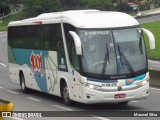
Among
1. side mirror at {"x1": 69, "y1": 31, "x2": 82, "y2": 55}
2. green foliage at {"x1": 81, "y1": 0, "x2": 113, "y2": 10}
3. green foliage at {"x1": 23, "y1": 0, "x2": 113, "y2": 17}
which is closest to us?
side mirror at {"x1": 69, "y1": 31, "x2": 82, "y2": 55}

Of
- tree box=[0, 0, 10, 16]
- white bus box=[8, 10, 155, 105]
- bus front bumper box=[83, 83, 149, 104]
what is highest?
white bus box=[8, 10, 155, 105]

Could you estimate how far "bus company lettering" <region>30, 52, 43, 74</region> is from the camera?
21.5m

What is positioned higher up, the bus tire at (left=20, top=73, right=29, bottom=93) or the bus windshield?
the bus windshield

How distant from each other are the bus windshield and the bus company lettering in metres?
4.44

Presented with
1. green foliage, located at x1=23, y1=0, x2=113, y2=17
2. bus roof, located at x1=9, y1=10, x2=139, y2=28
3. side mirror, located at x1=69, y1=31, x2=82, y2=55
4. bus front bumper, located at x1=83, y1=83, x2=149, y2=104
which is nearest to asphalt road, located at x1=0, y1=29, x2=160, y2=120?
bus front bumper, located at x1=83, y1=83, x2=149, y2=104

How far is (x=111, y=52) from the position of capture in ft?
56.0

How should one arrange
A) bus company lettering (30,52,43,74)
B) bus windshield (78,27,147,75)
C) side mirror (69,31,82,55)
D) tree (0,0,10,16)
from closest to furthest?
side mirror (69,31,82,55)
bus windshield (78,27,147,75)
bus company lettering (30,52,43,74)
tree (0,0,10,16)

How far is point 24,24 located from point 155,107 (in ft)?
26.8

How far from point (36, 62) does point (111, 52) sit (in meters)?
5.59

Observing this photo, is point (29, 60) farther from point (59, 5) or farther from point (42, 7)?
point (59, 5)

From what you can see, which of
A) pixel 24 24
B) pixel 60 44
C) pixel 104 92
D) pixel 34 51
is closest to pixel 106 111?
pixel 104 92

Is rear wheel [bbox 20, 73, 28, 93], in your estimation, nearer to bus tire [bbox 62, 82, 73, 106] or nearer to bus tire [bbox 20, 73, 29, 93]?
bus tire [bbox 20, 73, 29, 93]

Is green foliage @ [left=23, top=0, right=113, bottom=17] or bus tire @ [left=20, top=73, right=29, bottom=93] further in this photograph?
green foliage @ [left=23, top=0, right=113, bottom=17]

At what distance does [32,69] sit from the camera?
74.9 ft
